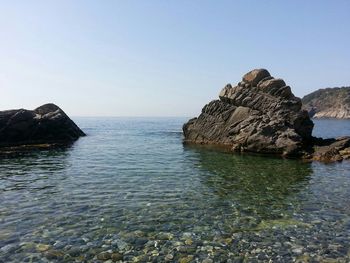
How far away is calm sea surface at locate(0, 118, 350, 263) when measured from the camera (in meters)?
13.1

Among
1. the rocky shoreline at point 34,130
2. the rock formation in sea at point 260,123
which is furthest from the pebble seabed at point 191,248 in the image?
the rocky shoreline at point 34,130

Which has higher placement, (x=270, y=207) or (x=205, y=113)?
(x=205, y=113)

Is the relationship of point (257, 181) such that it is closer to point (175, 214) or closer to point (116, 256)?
point (175, 214)

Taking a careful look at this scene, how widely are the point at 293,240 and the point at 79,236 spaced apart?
9057mm

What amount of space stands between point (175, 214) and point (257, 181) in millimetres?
11021

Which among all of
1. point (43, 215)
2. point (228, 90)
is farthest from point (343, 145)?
point (43, 215)

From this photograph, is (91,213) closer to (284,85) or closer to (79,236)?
(79,236)

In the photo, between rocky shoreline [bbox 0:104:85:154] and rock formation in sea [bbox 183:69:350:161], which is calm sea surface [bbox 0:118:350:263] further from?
rocky shoreline [bbox 0:104:85:154]

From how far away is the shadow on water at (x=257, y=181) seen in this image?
19406 mm

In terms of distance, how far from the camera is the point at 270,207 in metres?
19.2

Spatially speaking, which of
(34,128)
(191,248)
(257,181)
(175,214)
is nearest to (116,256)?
(191,248)

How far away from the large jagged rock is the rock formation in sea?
24.6 meters

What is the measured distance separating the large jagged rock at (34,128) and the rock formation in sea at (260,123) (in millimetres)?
24563

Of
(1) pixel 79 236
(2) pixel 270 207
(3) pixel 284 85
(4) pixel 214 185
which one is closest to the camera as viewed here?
(1) pixel 79 236
